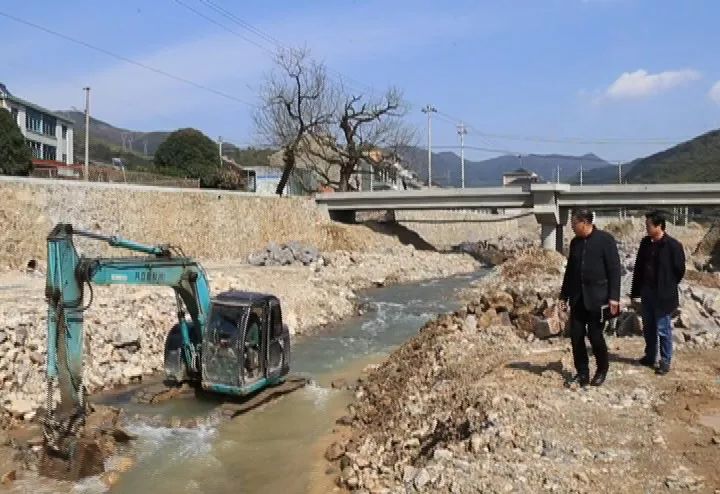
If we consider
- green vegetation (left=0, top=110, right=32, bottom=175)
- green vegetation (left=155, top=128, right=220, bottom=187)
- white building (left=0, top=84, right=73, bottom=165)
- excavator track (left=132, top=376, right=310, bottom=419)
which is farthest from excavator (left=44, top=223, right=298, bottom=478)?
white building (left=0, top=84, right=73, bottom=165)

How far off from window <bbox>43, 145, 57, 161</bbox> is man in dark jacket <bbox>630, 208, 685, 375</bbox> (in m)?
59.9

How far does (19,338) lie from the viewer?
435 inches

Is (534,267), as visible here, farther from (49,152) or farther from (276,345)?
(49,152)

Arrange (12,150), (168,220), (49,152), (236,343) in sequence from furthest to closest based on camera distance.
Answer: (49,152) → (12,150) → (168,220) → (236,343)

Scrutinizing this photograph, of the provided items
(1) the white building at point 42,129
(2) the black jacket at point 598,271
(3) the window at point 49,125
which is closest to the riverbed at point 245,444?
(2) the black jacket at point 598,271

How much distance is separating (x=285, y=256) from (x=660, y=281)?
23.8 meters

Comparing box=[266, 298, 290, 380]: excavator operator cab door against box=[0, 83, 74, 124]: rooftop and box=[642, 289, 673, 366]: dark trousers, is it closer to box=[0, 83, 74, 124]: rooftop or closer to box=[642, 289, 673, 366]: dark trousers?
box=[642, 289, 673, 366]: dark trousers

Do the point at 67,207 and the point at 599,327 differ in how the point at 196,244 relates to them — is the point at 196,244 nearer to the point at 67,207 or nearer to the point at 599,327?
the point at 67,207

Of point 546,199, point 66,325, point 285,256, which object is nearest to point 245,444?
point 66,325

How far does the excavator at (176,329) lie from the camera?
713cm

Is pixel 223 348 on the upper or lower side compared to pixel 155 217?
lower

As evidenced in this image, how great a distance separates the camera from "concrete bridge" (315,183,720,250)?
112 feet

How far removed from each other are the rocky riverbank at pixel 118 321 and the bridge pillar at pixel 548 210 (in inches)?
597

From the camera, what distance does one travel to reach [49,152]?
6062cm
